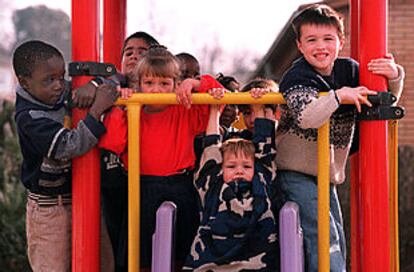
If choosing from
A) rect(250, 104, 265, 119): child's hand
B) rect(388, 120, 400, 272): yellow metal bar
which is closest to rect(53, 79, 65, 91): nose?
rect(250, 104, 265, 119): child's hand

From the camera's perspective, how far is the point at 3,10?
89.0 feet

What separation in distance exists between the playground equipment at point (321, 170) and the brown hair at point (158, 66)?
0.75 ft

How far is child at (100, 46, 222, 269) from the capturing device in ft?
12.4

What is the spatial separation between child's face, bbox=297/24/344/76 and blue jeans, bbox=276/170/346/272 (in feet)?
1.64

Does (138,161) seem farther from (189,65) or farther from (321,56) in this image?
(189,65)

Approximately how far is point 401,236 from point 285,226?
7404 mm

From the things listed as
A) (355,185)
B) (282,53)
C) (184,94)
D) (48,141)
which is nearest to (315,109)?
(184,94)

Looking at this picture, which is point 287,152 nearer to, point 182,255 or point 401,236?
point 182,255

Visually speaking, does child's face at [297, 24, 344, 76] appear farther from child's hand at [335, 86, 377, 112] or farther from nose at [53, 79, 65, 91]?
nose at [53, 79, 65, 91]

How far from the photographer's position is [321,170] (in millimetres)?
3494

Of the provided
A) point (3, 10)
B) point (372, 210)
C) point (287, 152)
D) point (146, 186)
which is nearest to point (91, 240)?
point (146, 186)

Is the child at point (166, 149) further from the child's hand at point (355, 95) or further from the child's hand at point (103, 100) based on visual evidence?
the child's hand at point (355, 95)

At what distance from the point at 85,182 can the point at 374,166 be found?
3.98ft

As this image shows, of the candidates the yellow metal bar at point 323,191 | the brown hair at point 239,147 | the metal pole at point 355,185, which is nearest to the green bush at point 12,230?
the metal pole at point 355,185
